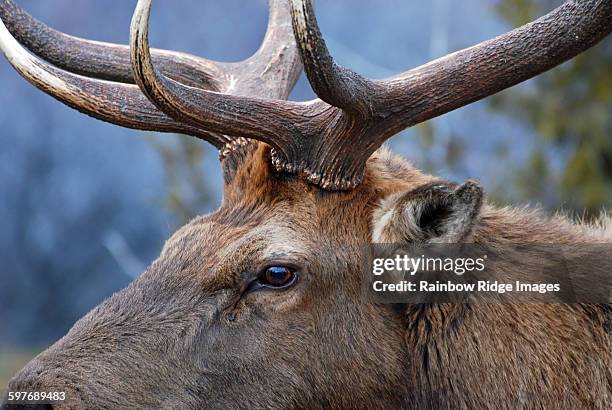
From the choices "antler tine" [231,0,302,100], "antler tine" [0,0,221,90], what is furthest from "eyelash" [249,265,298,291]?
"antler tine" [0,0,221,90]

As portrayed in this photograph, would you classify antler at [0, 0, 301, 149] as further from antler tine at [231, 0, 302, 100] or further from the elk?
the elk

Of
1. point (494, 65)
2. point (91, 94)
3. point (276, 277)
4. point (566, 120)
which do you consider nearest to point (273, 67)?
point (91, 94)

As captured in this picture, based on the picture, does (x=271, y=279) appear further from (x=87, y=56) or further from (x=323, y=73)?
(x=87, y=56)

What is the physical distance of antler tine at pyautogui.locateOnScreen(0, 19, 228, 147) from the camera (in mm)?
4879

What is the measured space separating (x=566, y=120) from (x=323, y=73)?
1017 centimetres

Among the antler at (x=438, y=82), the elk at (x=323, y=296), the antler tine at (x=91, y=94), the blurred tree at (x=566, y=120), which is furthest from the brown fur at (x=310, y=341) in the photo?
the blurred tree at (x=566, y=120)

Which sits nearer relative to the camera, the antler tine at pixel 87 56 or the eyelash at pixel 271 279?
the eyelash at pixel 271 279

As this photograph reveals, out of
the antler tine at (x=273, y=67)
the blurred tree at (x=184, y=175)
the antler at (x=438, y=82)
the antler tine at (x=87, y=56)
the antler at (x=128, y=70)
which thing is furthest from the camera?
the blurred tree at (x=184, y=175)

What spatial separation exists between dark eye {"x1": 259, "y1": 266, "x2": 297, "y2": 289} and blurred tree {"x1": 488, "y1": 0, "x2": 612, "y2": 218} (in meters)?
9.33

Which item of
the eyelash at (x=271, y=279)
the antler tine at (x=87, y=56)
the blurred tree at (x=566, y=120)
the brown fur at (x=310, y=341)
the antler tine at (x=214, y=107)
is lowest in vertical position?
the brown fur at (x=310, y=341)

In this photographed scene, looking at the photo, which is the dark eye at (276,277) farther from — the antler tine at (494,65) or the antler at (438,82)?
the antler tine at (494,65)

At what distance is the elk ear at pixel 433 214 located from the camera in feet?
14.4

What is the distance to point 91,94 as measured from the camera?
4980mm

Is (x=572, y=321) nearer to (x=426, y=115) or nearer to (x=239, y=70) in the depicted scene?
(x=426, y=115)
